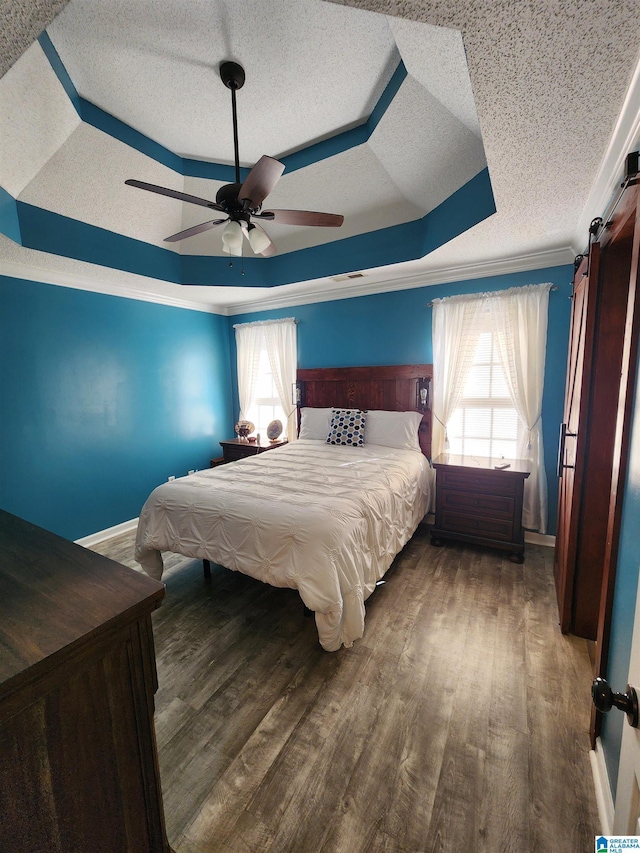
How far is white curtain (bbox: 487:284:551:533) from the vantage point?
3.05m

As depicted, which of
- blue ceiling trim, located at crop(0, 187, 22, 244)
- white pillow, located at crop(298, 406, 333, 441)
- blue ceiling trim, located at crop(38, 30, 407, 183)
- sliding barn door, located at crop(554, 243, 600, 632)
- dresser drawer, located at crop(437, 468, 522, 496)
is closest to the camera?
sliding barn door, located at crop(554, 243, 600, 632)

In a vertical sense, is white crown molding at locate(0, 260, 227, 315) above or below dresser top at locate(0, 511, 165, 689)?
above

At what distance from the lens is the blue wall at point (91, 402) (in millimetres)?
2961

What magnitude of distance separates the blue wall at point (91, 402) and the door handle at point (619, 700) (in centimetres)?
384

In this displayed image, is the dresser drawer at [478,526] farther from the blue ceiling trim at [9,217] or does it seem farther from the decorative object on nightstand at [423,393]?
the blue ceiling trim at [9,217]

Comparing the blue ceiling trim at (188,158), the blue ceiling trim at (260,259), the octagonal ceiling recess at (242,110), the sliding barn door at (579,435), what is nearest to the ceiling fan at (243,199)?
→ the octagonal ceiling recess at (242,110)

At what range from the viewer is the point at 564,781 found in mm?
1317

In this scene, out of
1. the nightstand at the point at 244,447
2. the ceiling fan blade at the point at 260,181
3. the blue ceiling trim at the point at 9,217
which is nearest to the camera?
the ceiling fan blade at the point at 260,181

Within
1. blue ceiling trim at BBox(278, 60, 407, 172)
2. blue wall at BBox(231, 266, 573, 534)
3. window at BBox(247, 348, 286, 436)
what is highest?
blue ceiling trim at BBox(278, 60, 407, 172)

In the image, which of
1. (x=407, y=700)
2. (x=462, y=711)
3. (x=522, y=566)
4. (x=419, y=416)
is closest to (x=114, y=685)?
(x=407, y=700)


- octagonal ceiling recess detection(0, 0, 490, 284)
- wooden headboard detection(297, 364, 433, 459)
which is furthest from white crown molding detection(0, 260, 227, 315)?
wooden headboard detection(297, 364, 433, 459)

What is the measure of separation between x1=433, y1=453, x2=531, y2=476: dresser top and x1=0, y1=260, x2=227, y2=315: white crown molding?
10.9 ft

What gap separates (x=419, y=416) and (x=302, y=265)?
2041mm

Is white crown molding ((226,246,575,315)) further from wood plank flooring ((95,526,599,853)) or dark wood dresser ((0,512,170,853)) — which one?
dark wood dresser ((0,512,170,853))
